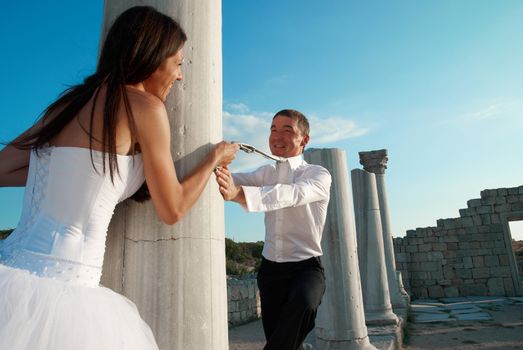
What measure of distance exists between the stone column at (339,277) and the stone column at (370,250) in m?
2.23

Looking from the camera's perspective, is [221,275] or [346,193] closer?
[221,275]

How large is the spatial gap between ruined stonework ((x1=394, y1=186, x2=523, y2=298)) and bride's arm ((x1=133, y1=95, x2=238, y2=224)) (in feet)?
53.3

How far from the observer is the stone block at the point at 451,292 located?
1541cm

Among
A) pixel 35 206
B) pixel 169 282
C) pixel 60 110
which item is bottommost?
pixel 169 282

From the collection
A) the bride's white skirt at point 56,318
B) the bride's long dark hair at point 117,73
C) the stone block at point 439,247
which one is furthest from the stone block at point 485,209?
the bride's white skirt at point 56,318

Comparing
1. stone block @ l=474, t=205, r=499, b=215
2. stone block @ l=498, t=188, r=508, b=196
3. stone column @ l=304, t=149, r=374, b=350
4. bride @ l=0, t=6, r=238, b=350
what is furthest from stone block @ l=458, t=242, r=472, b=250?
bride @ l=0, t=6, r=238, b=350

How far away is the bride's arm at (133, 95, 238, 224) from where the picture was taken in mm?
1355

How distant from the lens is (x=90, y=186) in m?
1.30

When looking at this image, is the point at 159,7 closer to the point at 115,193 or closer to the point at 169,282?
the point at 115,193

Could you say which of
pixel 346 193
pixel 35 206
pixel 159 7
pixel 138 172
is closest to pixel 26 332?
pixel 35 206

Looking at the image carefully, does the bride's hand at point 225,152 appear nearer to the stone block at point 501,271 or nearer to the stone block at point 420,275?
the stone block at point 420,275

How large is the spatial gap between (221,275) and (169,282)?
25cm

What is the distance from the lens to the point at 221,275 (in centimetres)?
165

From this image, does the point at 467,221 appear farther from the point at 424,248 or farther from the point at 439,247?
the point at 424,248
